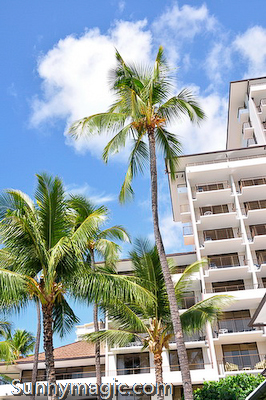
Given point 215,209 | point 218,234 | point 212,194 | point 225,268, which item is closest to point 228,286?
point 225,268

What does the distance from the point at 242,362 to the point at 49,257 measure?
70.6 feet

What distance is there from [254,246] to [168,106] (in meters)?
20.3

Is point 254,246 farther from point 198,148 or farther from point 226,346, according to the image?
point 198,148

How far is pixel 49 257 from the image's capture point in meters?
13.3

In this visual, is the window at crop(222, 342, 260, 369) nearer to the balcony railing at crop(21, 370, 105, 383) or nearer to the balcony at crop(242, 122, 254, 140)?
the balcony railing at crop(21, 370, 105, 383)

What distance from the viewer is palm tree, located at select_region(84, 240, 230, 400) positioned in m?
17.9

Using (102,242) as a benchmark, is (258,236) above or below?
above

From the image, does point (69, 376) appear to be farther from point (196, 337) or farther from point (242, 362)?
point (242, 362)

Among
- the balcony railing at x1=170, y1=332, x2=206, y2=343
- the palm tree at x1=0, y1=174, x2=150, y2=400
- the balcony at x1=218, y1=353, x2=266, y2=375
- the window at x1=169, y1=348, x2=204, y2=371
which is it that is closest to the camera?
the palm tree at x1=0, y1=174, x2=150, y2=400

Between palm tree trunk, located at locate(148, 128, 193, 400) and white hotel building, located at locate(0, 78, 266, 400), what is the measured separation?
12.6m

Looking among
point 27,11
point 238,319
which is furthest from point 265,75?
point 27,11

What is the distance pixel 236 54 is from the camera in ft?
57.2

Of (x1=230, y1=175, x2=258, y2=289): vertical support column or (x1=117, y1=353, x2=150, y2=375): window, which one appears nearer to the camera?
(x1=117, y1=353, x2=150, y2=375): window

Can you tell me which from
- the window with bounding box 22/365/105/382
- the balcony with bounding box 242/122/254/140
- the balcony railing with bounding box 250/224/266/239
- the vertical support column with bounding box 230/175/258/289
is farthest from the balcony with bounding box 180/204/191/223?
the window with bounding box 22/365/105/382
